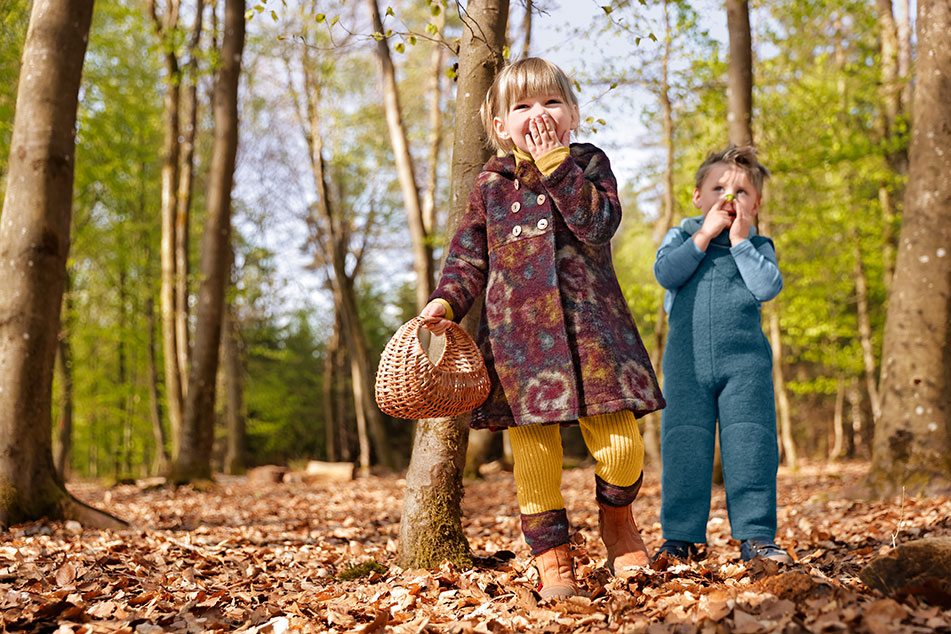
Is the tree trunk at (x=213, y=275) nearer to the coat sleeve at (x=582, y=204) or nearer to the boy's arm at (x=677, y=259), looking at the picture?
the boy's arm at (x=677, y=259)

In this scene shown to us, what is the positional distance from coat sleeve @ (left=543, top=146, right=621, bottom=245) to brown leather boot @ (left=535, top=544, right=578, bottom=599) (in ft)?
3.78

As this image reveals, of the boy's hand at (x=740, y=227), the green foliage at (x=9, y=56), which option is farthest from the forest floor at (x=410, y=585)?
the green foliage at (x=9, y=56)

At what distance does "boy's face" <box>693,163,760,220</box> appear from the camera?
3.24 meters

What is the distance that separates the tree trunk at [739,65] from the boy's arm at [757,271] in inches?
190

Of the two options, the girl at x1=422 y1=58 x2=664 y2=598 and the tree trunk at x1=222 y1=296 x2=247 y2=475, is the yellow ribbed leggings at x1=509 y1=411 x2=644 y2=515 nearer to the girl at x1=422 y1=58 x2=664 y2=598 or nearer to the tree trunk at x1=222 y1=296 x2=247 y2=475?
the girl at x1=422 y1=58 x2=664 y2=598

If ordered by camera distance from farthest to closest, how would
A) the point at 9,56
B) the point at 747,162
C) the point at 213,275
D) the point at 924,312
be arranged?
1. the point at 9,56
2. the point at 213,275
3. the point at 924,312
4. the point at 747,162

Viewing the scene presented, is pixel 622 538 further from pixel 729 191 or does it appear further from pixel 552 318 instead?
pixel 729 191

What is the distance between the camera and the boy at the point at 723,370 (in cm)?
313

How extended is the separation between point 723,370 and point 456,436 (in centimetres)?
124

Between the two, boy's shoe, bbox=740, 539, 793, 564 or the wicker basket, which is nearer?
the wicker basket

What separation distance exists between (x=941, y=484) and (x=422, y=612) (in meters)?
4.39

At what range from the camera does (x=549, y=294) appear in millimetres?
2627

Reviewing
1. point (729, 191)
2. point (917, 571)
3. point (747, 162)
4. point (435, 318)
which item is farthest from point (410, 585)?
point (747, 162)

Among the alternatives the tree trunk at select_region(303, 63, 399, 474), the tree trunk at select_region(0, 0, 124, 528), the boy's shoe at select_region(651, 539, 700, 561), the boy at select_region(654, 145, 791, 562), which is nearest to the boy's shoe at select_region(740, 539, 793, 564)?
the boy at select_region(654, 145, 791, 562)
